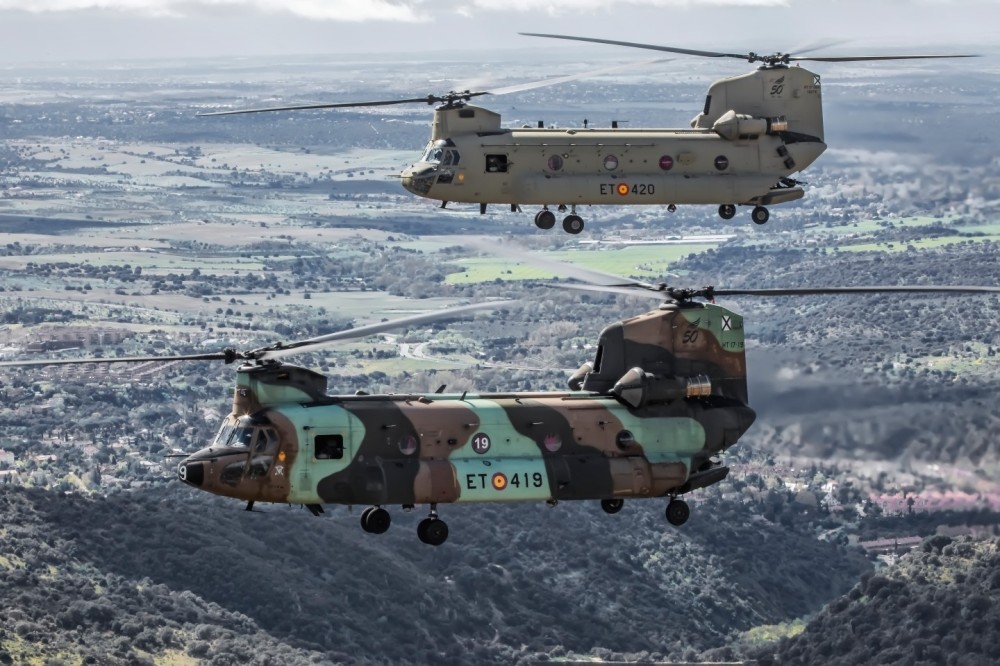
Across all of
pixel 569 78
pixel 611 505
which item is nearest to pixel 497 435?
pixel 611 505

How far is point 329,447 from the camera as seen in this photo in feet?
170

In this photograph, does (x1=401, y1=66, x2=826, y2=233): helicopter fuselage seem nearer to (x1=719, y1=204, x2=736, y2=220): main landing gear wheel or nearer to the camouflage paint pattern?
(x1=719, y1=204, x2=736, y2=220): main landing gear wheel

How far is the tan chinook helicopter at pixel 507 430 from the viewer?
51.5m

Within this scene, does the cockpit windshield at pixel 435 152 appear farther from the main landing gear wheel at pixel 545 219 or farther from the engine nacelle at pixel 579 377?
the engine nacelle at pixel 579 377

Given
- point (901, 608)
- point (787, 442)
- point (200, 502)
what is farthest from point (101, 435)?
point (787, 442)

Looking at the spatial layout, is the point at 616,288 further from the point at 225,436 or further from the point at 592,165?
the point at 592,165

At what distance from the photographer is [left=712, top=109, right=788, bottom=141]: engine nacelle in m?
67.9

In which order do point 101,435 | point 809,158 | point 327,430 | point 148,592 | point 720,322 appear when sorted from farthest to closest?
point 101,435 → point 148,592 → point 809,158 → point 720,322 → point 327,430

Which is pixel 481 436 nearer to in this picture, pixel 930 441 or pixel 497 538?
pixel 930 441

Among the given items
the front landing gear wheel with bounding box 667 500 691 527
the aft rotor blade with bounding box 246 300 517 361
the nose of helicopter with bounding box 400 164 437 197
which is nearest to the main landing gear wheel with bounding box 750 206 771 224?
the nose of helicopter with bounding box 400 164 437 197

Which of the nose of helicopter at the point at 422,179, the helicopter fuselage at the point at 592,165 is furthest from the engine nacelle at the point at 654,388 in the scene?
the nose of helicopter at the point at 422,179

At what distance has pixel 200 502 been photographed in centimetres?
13762

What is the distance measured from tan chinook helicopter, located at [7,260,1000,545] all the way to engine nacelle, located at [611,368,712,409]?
0.11 feet

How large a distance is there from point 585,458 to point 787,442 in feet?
61.7
